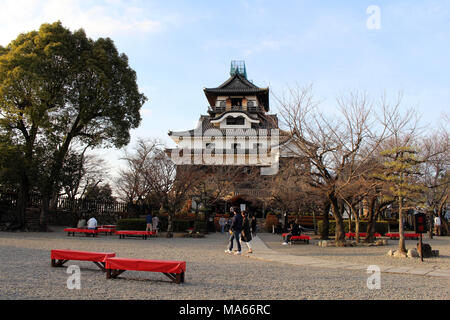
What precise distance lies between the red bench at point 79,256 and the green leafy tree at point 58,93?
15201mm

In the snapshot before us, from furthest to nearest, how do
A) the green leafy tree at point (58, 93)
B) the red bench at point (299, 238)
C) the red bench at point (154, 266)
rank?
the green leafy tree at point (58, 93) → the red bench at point (299, 238) → the red bench at point (154, 266)

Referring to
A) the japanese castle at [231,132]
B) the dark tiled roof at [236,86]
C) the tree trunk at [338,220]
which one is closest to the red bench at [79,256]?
the tree trunk at [338,220]

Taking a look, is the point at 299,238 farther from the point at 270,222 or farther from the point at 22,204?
the point at 22,204

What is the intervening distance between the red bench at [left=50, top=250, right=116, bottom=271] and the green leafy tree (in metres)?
15.2

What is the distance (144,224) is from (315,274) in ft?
57.1

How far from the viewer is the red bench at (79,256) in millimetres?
8143

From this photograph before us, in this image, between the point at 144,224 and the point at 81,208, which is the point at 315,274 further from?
the point at 81,208

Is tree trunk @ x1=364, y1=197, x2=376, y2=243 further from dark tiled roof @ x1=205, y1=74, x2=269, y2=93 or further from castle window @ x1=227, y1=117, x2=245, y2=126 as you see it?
dark tiled roof @ x1=205, y1=74, x2=269, y2=93

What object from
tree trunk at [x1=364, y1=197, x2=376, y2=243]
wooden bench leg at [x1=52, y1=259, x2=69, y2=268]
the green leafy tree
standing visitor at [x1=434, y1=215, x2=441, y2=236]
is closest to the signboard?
tree trunk at [x1=364, y1=197, x2=376, y2=243]

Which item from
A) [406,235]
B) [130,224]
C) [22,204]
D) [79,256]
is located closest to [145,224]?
[130,224]

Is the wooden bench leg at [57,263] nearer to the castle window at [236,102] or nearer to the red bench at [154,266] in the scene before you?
the red bench at [154,266]

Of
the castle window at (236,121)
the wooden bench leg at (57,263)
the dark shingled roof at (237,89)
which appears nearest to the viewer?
the wooden bench leg at (57,263)
